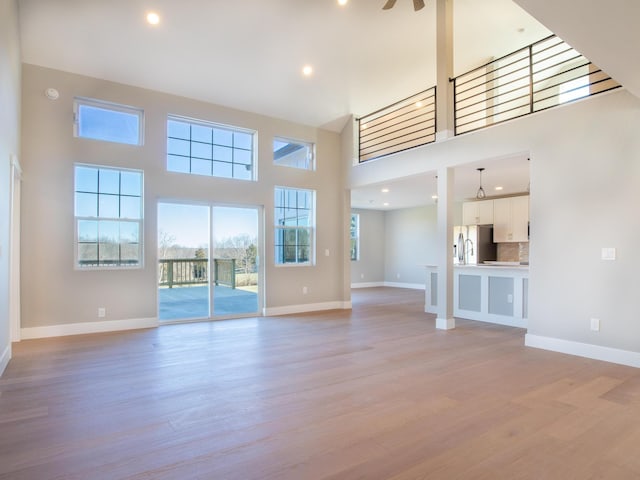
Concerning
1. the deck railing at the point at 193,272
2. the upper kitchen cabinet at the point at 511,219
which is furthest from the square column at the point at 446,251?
the upper kitchen cabinet at the point at 511,219

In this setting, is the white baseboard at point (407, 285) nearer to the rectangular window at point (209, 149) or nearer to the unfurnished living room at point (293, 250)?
the unfurnished living room at point (293, 250)

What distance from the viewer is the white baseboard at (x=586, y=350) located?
3783 millimetres

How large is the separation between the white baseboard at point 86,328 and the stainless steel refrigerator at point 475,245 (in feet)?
21.7

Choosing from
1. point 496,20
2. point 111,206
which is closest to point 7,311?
point 111,206

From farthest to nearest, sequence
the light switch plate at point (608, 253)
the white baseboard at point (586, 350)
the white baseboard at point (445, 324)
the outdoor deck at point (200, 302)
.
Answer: the outdoor deck at point (200, 302), the white baseboard at point (445, 324), the light switch plate at point (608, 253), the white baseboard at point (586, 350)

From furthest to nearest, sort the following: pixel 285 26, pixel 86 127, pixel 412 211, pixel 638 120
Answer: pixel 412 211 → pixel 86 127 → pixel 285 26 → pixel 638 120

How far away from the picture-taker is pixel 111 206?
555 cm

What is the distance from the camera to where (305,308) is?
284 inches

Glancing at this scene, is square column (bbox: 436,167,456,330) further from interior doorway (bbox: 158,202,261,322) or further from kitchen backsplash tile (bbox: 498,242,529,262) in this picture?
kitchen backsplash tile (bbox: 498,242,529,262)

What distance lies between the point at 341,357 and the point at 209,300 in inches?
121

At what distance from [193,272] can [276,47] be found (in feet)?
12.1

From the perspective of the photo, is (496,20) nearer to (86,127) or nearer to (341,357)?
(341,357)

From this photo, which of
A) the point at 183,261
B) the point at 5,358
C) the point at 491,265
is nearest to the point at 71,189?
the point at 183,261

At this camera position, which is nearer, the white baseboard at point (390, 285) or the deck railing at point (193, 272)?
the deck railing at point (193, 272)
